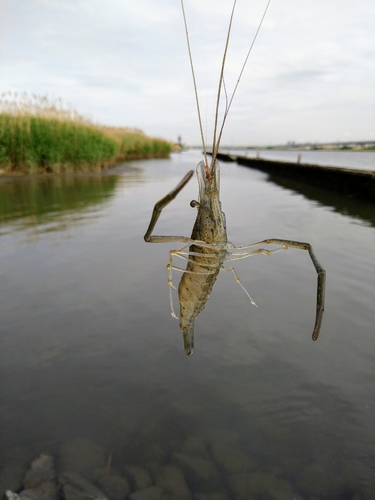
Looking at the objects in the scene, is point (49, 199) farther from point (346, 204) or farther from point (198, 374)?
point (198, 374)

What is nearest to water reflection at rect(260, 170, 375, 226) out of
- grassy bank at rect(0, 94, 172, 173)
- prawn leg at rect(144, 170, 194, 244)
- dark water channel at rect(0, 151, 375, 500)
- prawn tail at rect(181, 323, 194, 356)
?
dark water channel at rect(0, 151, 375, 500)

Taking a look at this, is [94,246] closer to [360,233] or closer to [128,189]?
[360,233]

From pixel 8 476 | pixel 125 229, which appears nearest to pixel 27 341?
pixel 8 476

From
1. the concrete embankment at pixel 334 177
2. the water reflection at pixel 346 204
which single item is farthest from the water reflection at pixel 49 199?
the concrete embankment at pixel 334 177

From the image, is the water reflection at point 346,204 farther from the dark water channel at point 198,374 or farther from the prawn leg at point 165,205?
the prawn leg at point 165,205

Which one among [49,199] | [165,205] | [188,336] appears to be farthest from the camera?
[49,199]

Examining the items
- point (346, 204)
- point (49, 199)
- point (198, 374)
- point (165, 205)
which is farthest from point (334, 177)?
point (165, 205)
